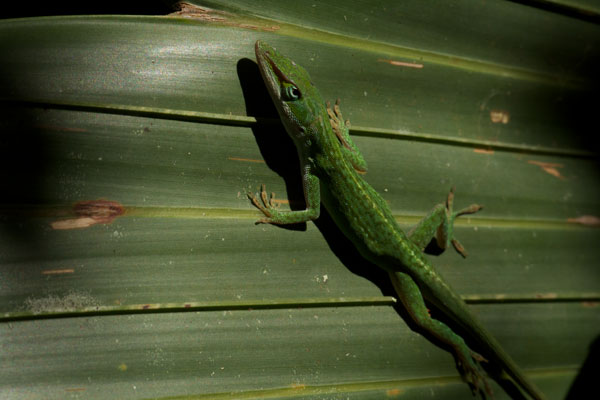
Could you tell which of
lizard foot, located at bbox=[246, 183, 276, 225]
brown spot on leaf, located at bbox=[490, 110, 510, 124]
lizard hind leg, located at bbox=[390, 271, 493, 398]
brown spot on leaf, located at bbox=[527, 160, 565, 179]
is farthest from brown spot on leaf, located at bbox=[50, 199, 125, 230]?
brown spot on leaf, located at bbox=[527, 160, 565, 179]

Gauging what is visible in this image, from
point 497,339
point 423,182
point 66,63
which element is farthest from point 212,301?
point 497,339

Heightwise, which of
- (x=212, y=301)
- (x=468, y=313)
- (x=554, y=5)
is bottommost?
(x=468, y=313)

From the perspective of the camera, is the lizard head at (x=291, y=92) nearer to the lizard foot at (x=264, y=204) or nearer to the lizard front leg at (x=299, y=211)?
the lizard front leg at (x=299, y=211)

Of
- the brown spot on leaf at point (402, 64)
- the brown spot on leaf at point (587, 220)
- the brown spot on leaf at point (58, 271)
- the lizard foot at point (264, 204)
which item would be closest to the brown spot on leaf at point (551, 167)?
the brown spot on leaf at point (587, 220)

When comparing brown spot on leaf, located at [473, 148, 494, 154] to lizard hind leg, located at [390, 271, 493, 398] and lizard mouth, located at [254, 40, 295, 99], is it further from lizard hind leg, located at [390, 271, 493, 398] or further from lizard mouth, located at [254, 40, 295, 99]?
lizard mouth, located at [254, 40, 295, 99]

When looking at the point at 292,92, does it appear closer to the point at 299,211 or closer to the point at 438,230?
the point at 299,211

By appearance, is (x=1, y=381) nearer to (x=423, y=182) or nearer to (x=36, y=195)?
(x=36, y=195)

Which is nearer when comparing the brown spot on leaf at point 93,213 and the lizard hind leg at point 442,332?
the brown spot on leaf at point 93,213
